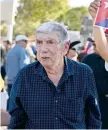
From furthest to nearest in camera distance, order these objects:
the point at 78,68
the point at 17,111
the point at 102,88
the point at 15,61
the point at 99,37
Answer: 1. the point at 15,61
2. the point at 102,88
3. the point at 78,68
4. the point at 17,111
5. the point at 99,37

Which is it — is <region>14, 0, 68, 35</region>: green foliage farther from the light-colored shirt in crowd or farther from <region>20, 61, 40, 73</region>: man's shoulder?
<region>20, 61, 40, 73</region>: man's shoulder

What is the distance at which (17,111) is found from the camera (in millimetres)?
3703

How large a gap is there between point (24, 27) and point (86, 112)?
5691 cm

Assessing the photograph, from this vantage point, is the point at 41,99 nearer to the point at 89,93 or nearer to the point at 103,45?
the point at 89,93

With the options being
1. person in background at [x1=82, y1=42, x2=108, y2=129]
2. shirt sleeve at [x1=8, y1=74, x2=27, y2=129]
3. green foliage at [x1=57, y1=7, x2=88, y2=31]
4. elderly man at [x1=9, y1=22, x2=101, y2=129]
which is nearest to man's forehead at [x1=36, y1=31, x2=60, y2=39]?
elderly man at [x1=9, y1=22, x2=101, y2=129]

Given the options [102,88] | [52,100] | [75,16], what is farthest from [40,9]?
[75,16]

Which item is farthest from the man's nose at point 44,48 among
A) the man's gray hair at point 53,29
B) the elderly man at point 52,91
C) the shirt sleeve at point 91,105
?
the shirt sleeve at point 91,105

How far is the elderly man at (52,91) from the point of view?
11.9ft

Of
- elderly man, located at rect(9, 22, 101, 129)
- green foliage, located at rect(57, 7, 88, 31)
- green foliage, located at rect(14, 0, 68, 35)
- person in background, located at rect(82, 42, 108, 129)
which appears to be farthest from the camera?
green foliage, located at rect(57, 7, 88, 31)

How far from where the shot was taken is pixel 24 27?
60.3m

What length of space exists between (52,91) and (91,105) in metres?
0.37

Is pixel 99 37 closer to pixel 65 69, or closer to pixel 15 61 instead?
pixel 65 69

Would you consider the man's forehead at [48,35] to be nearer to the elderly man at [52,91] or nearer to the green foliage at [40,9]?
the elderly man at [52,91]

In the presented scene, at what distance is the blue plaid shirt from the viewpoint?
11.9 ft
